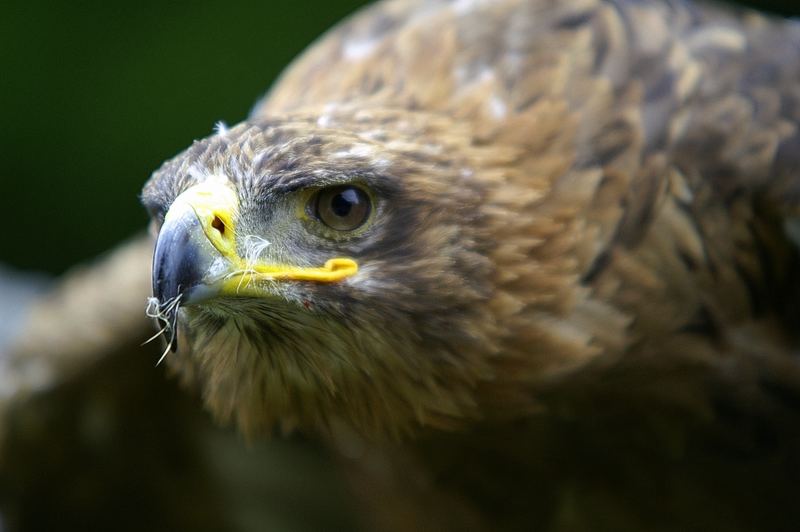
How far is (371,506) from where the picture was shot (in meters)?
3.61

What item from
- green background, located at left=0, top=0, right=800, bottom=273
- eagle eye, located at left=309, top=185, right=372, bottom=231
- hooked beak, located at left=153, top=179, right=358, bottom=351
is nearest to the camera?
hooked beak, located at left=153, top=179, right=358, bottom=351

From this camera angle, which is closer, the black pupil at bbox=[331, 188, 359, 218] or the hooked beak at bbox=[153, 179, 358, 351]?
the hooked beak at bbox=[153, 179, 358, 351]

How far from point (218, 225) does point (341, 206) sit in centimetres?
25

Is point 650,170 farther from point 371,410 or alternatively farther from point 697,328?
point 371,410

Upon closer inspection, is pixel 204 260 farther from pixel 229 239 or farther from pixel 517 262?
pixel 517 262

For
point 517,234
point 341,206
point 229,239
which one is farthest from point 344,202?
point 517,234

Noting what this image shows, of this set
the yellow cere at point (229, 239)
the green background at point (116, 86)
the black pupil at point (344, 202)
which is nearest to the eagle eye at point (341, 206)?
the black pupil at point (344, 202)

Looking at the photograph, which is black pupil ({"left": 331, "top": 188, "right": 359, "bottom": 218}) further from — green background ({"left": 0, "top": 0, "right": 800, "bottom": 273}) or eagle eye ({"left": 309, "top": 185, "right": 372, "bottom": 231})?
green background ({"left": 0, "top": 0, "right": 800, "bottom": 273})

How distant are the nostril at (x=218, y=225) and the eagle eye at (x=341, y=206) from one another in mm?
186

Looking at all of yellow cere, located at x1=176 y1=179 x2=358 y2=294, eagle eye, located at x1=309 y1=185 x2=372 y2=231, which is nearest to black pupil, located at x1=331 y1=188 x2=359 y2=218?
eagle eye, located at x1=309 y1=185 x2=372 y2=231

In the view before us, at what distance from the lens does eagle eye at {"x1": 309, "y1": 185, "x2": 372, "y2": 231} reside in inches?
89.4

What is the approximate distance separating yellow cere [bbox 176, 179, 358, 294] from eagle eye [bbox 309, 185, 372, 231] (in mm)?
104

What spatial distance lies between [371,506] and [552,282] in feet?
4.54

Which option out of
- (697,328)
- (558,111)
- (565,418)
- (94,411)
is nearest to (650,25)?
(558,111)
